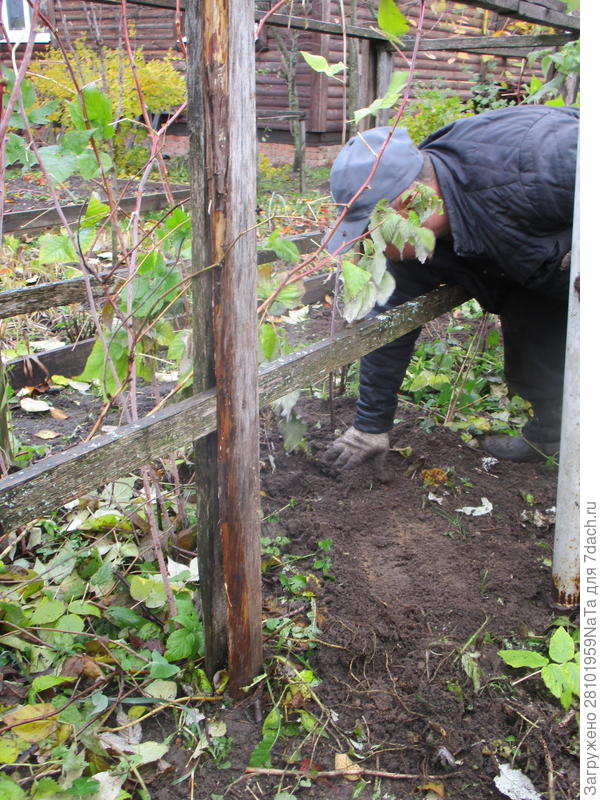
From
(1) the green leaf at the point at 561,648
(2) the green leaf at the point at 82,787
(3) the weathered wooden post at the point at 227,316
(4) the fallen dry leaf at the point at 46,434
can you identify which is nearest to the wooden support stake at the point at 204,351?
(3) the weathered wooden post at the point at 227,316

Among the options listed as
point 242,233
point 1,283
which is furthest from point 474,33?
point 242,233

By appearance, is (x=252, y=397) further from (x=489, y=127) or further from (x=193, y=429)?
(x=489, y=127)

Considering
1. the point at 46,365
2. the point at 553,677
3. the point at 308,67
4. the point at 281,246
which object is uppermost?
the point at 308,67

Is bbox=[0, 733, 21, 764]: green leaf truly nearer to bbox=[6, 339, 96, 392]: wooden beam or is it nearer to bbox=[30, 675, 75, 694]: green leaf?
bbox=[30, 675, 75, 694]: green leaf

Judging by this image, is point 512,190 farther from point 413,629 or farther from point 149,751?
point 149,751

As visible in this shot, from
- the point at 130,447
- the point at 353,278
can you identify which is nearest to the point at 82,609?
the point at 130,447

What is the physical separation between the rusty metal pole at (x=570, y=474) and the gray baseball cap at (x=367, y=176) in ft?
1.87

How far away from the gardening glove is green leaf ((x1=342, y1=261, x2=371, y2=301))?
117 centimetres

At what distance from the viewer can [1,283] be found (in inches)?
181

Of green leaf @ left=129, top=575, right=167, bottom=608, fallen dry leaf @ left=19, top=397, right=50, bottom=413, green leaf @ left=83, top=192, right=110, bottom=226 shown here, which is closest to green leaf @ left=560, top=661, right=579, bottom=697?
green leaf @ left=129, top=575, right=167, bottom=608

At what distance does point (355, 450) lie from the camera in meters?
2.95

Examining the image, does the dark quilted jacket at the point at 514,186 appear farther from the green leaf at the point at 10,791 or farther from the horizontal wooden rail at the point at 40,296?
the green leaf at the point at 10,791

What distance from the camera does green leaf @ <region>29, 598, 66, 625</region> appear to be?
6.27ft

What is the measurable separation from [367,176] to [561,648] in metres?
1.53
